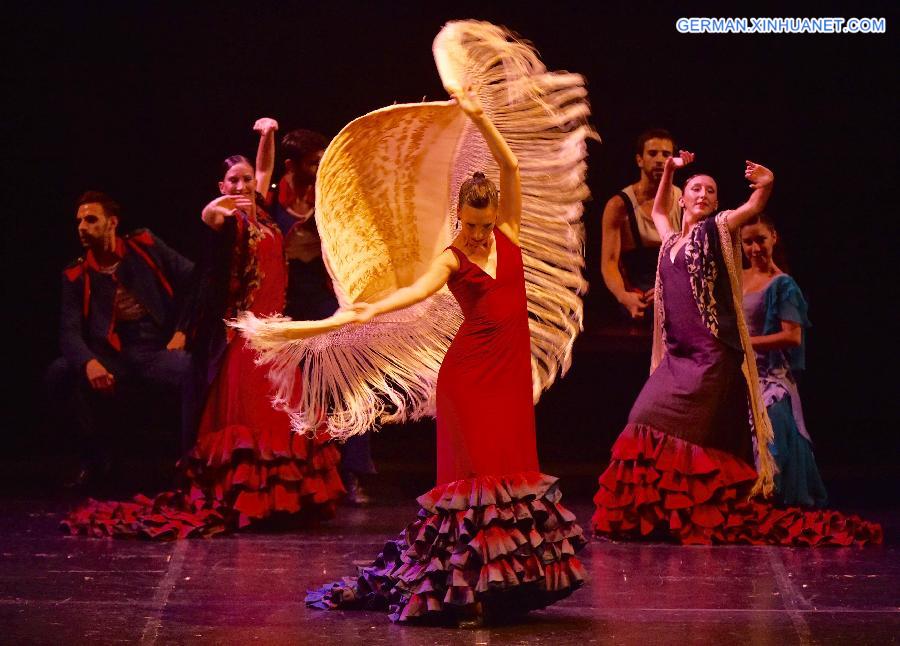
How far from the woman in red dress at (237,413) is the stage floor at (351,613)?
0.50ft

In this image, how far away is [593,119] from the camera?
701 centimetres

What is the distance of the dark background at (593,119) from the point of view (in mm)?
6895

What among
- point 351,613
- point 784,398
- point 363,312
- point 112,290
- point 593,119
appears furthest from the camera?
point 593,119

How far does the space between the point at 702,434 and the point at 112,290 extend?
262 centimetres

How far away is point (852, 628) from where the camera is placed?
13.8 feet

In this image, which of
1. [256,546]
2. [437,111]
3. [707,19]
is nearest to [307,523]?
[256,546]

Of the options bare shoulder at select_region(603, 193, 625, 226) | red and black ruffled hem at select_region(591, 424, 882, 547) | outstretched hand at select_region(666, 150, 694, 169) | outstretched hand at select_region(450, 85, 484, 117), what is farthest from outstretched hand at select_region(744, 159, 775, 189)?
outstretched hand at select_region(450, 85, 484, 117)

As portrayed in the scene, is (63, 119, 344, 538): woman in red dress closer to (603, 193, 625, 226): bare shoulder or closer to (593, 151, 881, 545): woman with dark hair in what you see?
(593, 151, 881, 545): woman with dark hair

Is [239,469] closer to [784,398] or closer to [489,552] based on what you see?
[489,552]

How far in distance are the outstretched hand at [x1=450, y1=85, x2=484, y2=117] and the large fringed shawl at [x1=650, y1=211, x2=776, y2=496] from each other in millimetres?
1617

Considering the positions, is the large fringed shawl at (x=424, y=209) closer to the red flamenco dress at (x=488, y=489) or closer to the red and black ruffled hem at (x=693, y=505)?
the red flamenco dress at (x=488, y=489)

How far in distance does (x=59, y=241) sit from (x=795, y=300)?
3.41m

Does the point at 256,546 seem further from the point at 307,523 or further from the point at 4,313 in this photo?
the point at 4,313

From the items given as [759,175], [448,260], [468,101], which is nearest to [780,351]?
[759,175]
